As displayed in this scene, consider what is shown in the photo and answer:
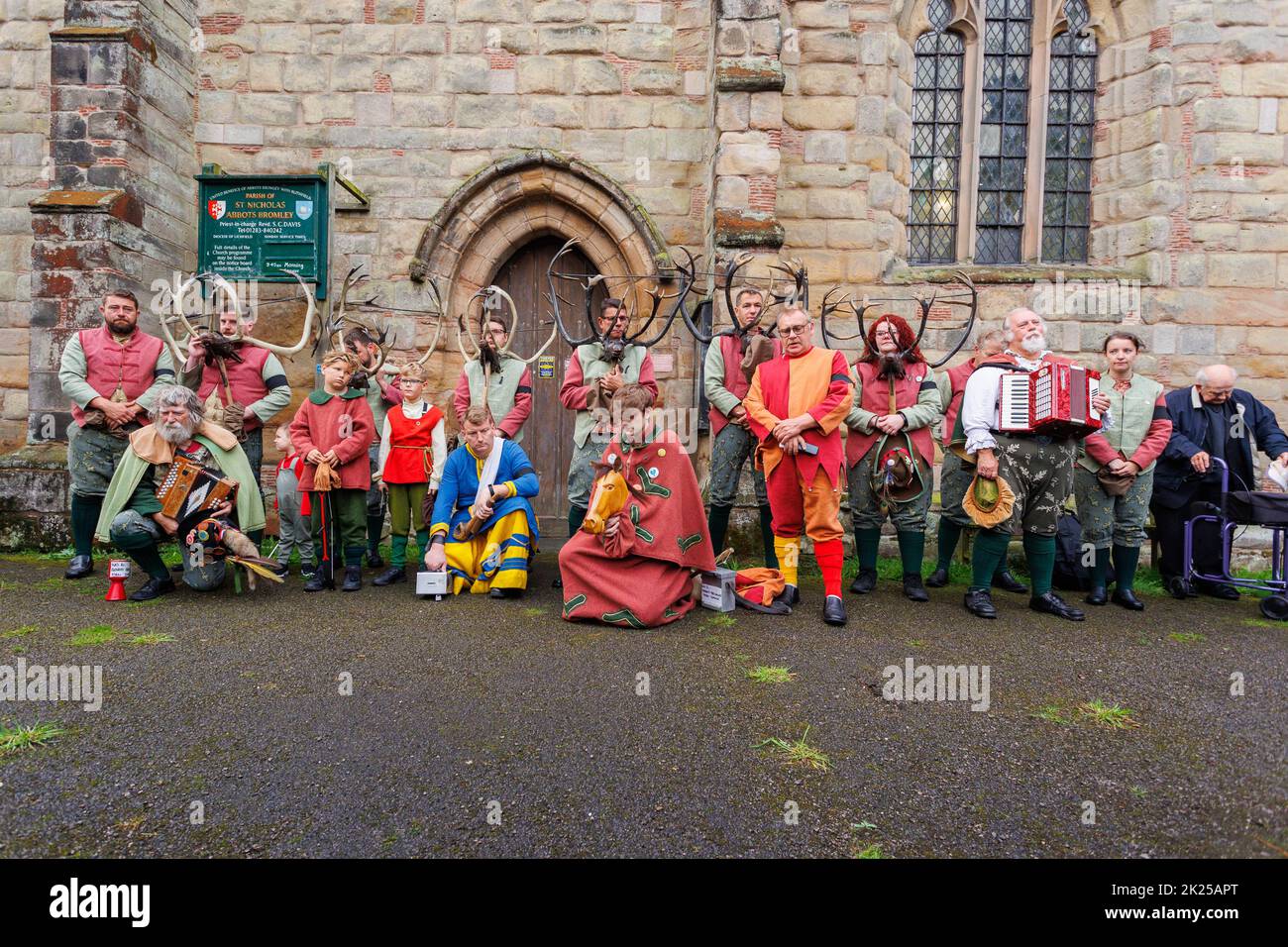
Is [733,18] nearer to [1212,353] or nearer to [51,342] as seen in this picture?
[1212,353]

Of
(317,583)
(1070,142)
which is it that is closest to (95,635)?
(317,583)

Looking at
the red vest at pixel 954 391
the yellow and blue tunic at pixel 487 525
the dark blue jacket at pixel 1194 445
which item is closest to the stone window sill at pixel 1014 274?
the red vest at pixel 954 391

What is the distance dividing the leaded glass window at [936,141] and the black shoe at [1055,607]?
486cm

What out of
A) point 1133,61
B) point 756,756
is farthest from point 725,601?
point 1133,61

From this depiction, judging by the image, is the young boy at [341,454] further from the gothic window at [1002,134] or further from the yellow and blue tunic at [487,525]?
the gothic window at [1002,134]

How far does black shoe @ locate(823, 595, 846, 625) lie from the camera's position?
4.72 metres

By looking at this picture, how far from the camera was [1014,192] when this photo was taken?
848cm

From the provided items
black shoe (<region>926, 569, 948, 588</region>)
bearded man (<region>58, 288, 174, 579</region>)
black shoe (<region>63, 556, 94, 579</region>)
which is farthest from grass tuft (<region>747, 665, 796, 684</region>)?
black shoe (<region>63, 556, 94, 579</region>)

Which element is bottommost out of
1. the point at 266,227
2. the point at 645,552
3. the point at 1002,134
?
the point at 645,552

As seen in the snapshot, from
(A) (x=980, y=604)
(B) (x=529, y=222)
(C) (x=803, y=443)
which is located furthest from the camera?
(B) (x=529, y=222)

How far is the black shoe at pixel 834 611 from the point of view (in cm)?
472

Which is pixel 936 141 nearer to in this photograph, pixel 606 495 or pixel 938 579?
pixel 938 579

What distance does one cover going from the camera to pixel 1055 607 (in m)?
5.09

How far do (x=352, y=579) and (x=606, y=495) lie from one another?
2.31 metres
